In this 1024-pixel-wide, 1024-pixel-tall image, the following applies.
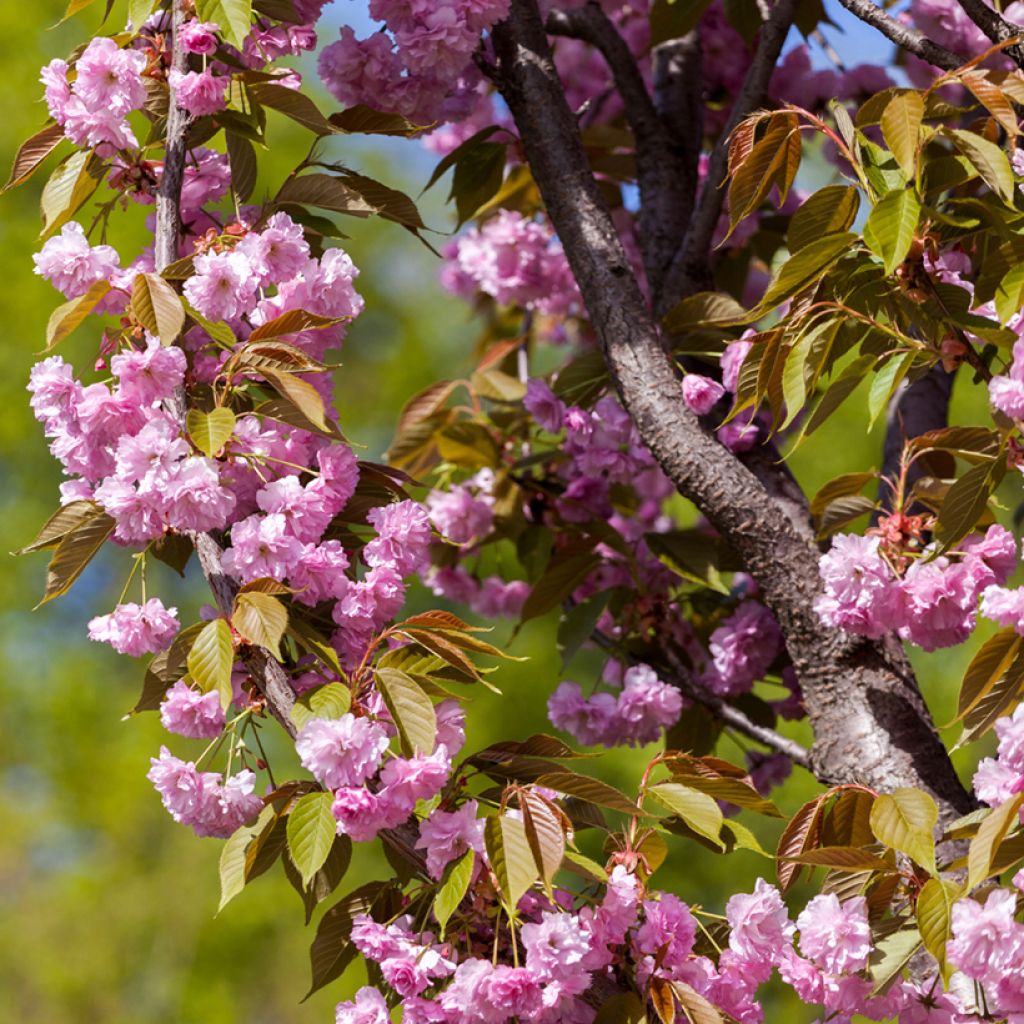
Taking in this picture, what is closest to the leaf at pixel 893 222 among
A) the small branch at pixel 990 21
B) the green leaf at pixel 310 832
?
the small branch at pixel 990 21

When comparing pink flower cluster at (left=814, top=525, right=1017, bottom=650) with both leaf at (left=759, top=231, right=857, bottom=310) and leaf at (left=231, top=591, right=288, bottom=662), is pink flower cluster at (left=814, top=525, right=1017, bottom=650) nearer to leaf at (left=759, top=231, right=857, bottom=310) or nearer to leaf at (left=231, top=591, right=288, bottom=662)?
leaf at (left=759, top=231, right=857, bottom=310)

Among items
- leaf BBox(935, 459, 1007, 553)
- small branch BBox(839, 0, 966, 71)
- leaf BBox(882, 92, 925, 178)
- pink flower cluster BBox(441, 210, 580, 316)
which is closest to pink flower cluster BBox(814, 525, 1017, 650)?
leaf BBox(935, 459, 1007, 553)

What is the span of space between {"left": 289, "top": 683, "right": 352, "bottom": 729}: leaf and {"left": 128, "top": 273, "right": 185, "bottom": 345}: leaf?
1.11 feet

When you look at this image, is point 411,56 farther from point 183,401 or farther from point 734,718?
point 734,718

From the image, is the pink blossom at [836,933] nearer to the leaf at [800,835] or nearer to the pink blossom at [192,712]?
the leaf at [800,835]

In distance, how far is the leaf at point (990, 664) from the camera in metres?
1.00

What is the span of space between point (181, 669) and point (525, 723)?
18.2 ft

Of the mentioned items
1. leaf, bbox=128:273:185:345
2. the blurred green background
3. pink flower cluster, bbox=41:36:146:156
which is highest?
pink flower cluster, bbox=41:36:146:156

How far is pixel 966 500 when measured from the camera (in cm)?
107

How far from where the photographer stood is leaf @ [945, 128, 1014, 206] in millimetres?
956

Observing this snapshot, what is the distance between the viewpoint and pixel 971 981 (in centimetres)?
115

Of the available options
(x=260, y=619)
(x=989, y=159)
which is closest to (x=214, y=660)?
(x=260, y=619)

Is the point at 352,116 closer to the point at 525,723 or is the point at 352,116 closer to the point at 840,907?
the point at 840,907

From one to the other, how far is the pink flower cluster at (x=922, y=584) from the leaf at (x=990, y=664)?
0.15m
